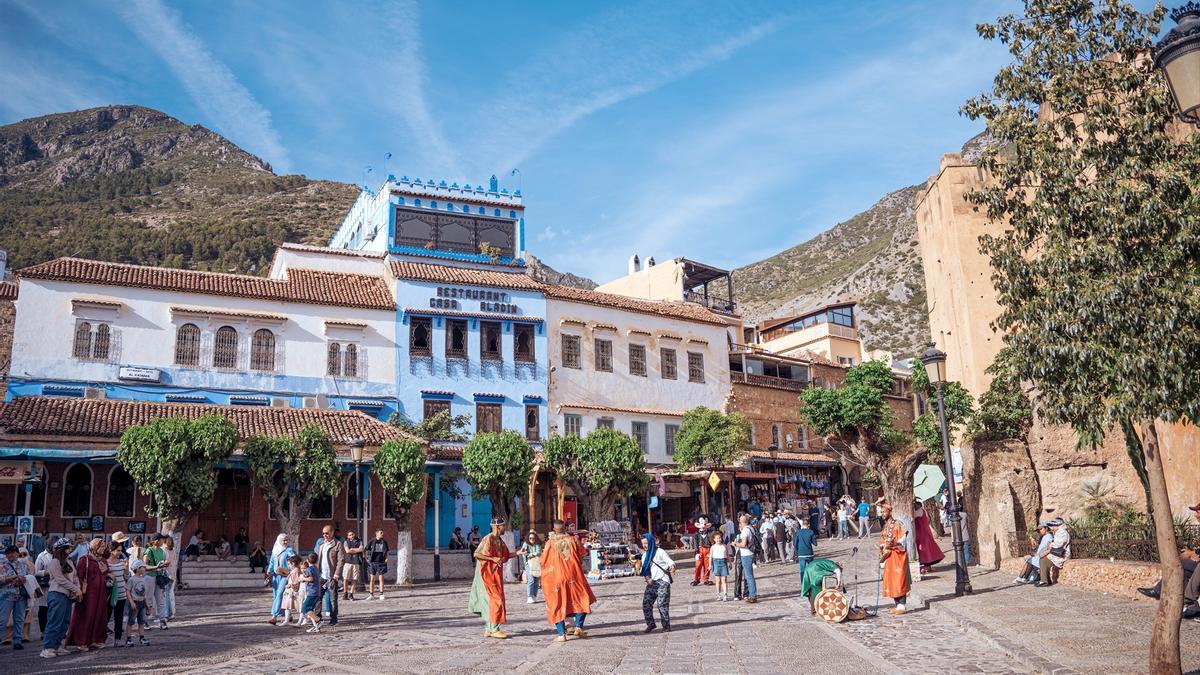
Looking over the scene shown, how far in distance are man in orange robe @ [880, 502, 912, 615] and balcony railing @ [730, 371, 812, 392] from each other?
26246 mm

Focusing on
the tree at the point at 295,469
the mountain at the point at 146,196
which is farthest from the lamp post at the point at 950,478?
the mountain at the point at 146,196

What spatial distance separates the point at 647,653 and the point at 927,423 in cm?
1669

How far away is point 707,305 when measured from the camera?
44.8 m

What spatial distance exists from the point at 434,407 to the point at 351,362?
10.5ft

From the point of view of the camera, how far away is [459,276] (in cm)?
3381

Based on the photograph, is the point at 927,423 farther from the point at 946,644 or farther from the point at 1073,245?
the point at 1073,245

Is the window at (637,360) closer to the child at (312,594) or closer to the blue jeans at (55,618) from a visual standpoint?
the child at (312,594)

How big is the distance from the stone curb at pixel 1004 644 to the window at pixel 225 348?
2313 centimetres

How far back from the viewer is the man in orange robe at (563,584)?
39.4 ft

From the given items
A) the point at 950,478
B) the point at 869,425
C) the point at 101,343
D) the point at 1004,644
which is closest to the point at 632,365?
the point at 869,425

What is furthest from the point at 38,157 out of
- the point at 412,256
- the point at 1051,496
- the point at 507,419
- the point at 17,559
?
the point at 1051,496

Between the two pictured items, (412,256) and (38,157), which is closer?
(412,256)

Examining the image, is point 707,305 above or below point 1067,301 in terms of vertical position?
above

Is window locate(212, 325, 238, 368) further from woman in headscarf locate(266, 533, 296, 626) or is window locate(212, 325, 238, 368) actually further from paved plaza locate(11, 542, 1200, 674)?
woman in headscarf locate(266, 533, 296, 626)
